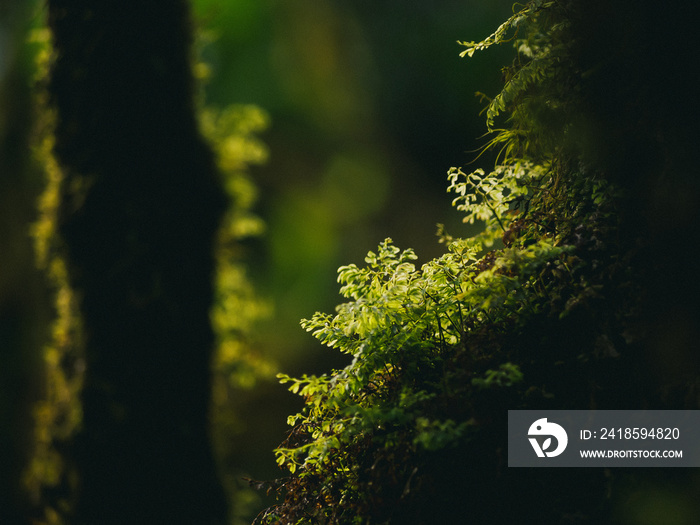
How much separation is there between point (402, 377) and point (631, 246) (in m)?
1.21

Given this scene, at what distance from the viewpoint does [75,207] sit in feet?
7.63

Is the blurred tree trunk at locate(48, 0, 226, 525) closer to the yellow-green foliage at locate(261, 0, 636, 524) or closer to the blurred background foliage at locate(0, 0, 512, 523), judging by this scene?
the yellow-green foliage at locate(261, 0, 636, 524)

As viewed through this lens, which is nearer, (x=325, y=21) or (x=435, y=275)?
(x=435, y=275)

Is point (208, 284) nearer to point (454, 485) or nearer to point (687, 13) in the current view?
point (454, 485)

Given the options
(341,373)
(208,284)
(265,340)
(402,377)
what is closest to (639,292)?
(402,377)
